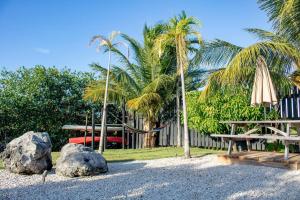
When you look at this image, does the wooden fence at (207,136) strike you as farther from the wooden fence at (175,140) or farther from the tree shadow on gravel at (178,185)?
the tree shadow on gravel at (178,185)

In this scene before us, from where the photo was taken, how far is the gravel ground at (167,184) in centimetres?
509

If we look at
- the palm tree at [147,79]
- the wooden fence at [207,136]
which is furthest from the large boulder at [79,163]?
the palm tree at [147,79]

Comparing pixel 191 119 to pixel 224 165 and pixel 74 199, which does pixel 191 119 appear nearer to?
pixel 224 165

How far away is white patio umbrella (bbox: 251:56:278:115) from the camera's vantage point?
7695 mm

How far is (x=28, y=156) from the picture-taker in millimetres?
7297

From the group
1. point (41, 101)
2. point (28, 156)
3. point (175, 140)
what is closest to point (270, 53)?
point (175, 140)

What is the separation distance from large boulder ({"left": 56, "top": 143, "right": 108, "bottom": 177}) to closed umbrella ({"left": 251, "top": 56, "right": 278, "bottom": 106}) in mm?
3817

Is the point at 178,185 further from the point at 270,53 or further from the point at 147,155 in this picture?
the point at 270,53

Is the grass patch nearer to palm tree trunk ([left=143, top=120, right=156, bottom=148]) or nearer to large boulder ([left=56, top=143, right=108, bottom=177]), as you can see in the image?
large boulder ([left=56, top=143, right=108, bottom=177])

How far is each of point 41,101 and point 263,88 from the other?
13763 millimetres

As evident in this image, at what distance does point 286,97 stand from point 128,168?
5.78 metres

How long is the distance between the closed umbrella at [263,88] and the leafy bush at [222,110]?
300 centimetres

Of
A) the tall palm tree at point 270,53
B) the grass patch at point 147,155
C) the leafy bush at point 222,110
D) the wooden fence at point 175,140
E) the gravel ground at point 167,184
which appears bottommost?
the gravel ground at point 167,184

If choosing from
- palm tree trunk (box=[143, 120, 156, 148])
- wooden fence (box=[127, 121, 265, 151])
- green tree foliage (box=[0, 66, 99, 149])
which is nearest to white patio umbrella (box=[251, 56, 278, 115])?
wooden fence (box=[127, 121, 265, 151])
